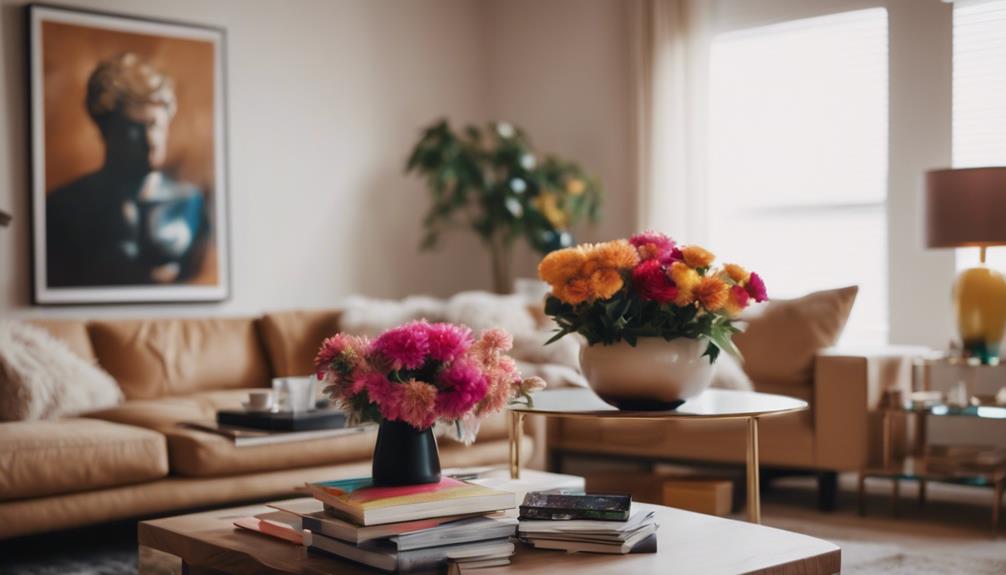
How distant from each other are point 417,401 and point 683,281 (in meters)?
0.73

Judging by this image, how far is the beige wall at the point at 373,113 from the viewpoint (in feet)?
17.3

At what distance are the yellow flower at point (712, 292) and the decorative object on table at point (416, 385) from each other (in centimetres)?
52

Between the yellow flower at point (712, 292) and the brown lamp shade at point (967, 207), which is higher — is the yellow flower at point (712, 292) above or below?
below

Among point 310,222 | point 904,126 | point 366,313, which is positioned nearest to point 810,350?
point 904,126

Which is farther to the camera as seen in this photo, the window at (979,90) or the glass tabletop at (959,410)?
the window at (979,90)

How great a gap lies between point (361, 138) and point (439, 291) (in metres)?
0.95

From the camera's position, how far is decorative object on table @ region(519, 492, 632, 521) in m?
1.92

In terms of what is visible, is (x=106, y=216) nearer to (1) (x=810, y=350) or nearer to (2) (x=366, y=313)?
(2) (x=366, y=313)

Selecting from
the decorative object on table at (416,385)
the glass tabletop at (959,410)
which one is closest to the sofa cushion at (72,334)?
the decorative object on table at (416,385)

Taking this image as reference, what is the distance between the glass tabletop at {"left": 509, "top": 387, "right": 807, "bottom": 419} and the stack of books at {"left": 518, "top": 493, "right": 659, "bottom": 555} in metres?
0.34

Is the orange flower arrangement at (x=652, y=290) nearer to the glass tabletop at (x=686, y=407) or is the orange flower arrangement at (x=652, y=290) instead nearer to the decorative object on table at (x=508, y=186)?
the glass tabletop at (x=686, y=407)

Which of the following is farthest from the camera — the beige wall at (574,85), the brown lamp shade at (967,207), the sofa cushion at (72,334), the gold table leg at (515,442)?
the beige wall at (574,85)

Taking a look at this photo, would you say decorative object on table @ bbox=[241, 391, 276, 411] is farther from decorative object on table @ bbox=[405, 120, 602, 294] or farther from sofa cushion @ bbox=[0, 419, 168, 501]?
decorative object on table @ bbox=[405, 120, 602, 294]

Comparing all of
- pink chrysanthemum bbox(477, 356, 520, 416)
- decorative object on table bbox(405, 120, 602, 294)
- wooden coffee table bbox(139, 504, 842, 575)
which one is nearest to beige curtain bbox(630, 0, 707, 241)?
decorative object on table bbox(405, 120, 602, 294)
